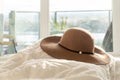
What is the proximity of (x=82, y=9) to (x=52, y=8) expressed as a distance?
0.34 meters

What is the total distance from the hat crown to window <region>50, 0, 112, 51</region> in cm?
92

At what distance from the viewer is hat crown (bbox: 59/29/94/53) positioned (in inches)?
51.1

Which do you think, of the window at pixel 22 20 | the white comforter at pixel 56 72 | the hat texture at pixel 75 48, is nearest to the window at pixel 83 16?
the window at pixel 22 20

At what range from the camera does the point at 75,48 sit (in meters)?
1.29

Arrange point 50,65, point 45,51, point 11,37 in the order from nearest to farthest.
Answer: point 50,65 < point 45,51 < point 11,37

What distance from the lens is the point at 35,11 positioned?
7.76ft

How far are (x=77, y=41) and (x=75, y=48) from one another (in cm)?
5

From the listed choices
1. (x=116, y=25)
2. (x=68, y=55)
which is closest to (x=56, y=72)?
(x=68, y=55)

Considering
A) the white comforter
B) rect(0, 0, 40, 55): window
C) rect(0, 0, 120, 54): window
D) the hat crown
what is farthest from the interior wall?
the white comforter

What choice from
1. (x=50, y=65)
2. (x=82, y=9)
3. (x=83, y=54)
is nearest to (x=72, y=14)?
(x=82, y=9)

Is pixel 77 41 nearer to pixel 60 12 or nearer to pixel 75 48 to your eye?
pixel 75 48

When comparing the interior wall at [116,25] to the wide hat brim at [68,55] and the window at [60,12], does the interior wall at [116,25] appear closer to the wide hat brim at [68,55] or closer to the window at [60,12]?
the window at [60,12]

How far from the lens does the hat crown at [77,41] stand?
1.30 m

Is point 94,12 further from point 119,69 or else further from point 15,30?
point 119,69
